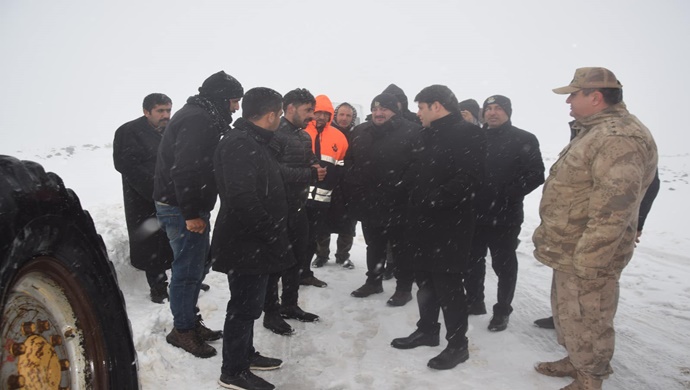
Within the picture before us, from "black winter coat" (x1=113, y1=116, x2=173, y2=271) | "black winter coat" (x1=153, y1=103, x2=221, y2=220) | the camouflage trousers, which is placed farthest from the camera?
"black winter coat" (x1=113, y1=116, x2=173, y2=271)

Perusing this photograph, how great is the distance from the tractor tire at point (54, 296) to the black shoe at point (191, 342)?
195 centimetres

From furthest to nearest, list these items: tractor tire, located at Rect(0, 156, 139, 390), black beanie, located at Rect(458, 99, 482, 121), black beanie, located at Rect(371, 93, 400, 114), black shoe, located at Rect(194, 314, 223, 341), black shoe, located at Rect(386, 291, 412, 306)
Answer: black beanie, located at Rect(458, 99, 482, 121)
black beanie, located at Rect(371, 93, 400, 114)
black shoe, located at Rect(386, 291, 412, 306)
black shoe, located at Rect(194, 314, 223, 341)
tractor tire, located at Rect(0, 156, 139, 390)

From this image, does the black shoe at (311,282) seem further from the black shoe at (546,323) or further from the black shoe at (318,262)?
the black shoe at (546,323)

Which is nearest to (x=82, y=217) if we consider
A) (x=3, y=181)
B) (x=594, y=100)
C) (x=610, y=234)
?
(x=3, y=181)

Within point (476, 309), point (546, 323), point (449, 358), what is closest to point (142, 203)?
point (449, 358)

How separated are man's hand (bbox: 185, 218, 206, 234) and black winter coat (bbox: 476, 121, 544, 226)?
250 cm

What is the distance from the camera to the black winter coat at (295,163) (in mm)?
4305

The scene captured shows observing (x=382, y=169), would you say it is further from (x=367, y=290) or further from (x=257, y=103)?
(x=257, y=103)

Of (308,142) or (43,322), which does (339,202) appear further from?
(43,322)

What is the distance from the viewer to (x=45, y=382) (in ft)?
4.60

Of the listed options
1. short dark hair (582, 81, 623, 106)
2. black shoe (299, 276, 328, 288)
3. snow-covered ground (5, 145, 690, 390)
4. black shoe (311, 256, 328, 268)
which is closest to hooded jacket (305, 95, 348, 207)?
black shoe (299, 276, 328, 288)

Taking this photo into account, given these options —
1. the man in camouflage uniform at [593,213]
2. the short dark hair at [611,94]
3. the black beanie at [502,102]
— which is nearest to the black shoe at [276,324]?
the man in camouflage uniform at [593,213]

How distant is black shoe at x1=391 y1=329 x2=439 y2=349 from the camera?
155 inches

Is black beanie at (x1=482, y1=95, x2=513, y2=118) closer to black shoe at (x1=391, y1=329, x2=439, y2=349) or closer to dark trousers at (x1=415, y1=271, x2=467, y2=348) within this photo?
dark trousers at (x1=415, y1=271, x2=467, y2=348)
